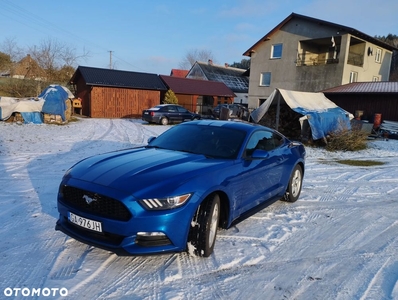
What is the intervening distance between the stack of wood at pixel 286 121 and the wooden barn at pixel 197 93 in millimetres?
15190

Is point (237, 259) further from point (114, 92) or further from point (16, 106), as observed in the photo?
point (114, 92)

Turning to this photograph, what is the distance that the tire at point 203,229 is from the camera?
10.5 ft

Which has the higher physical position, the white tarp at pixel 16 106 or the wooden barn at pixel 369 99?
the wooden barn at pixel 369 99

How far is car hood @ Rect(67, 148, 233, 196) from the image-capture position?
3.00 metres

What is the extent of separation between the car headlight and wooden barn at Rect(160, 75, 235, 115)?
26.9 m

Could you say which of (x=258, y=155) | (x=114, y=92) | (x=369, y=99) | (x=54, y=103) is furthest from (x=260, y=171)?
(x=114, y=92)

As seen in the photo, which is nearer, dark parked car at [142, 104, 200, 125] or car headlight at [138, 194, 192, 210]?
car headlight at [138, 194, 192, 210]

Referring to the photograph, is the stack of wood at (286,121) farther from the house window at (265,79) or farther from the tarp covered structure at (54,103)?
the house window at (265,79)

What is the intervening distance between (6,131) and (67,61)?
26003mm

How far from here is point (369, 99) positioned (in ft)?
70.6

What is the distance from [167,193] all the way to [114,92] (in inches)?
985

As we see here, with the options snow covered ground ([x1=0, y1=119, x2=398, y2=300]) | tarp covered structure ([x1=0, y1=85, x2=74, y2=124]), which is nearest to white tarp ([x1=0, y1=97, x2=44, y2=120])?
tarp covered structure ([x1=0, y1=85, x2=74, y2=124])

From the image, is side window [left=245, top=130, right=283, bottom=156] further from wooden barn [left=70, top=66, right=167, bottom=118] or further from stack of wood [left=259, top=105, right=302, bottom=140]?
wooden barn [left=70, top=66, right=167, bottom=118]

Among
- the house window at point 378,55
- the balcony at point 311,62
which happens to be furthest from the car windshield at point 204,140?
the house window at point 378,55
